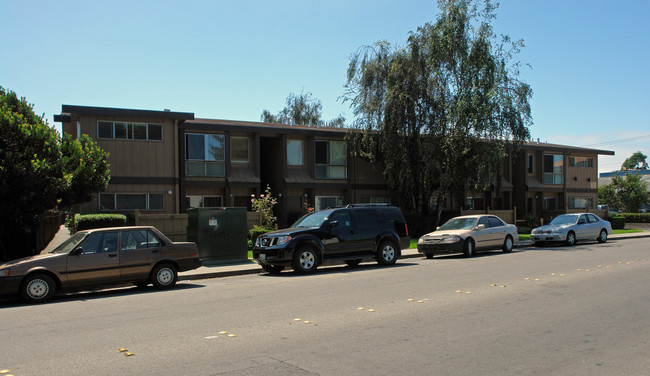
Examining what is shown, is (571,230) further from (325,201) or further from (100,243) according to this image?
(100,243)

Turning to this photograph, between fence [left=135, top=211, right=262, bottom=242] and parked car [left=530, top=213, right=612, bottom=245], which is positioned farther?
parked car [left=530, top=213, right=612, bottom=245]

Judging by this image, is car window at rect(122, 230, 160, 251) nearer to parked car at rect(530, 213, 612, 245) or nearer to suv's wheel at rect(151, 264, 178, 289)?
suv's wheel at rect(151, 264, 178, 289)

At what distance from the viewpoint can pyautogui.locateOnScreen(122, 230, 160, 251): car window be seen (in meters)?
12.0

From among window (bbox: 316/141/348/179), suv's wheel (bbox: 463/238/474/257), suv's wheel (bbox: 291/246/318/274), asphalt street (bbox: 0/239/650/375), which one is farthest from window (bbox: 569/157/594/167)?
suv's wheel (bbox: 291/246/318/274)

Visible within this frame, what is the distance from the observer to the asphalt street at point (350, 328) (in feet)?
19.0

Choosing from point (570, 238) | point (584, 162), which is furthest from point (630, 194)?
point (570, 238)

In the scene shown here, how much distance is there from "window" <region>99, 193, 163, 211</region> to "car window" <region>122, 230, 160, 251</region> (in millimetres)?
12456

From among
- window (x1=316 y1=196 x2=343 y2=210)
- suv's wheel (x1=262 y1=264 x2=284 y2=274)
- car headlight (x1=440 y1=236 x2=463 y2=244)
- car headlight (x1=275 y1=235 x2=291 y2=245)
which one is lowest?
suv's wheel (x1=262 y1=264 x2=284 y2=274)

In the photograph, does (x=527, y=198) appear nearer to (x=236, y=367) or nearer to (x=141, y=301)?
(x=141, y=301)

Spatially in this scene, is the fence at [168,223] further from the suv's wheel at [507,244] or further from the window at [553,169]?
the window at [553,169]

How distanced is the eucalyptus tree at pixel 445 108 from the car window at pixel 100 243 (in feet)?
57.4

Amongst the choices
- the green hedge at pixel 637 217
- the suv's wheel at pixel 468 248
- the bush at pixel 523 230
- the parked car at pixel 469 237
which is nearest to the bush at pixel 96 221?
the parked car at pixel 469 237

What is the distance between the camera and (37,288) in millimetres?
10719

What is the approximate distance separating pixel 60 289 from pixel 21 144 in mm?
5826
